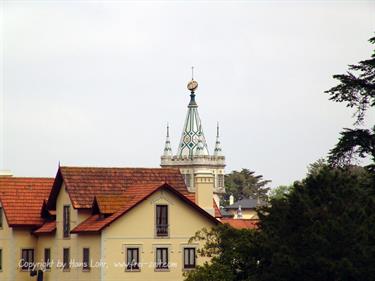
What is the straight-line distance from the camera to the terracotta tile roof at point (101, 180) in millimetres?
80500

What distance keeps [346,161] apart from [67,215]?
81.4ft

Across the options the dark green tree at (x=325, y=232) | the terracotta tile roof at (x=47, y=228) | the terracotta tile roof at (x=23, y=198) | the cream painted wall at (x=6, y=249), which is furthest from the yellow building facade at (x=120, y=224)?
the dark green tree at (x=325, y=232)

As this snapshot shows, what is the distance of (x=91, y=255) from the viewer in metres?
77.9

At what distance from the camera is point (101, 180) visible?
81.5 metres

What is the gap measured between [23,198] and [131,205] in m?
14.0

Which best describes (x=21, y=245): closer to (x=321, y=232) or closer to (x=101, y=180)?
(x=101, y=180)

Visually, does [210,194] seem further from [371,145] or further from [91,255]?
[371,145]

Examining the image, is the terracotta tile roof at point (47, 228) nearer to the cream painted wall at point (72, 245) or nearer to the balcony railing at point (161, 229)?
the cream painted wall at point (72, 245)

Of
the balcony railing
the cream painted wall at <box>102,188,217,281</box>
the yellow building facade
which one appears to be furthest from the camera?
the balcony railing

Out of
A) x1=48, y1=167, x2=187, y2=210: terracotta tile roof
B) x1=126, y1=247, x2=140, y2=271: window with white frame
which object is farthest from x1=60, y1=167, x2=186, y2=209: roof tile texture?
x1=126, y1=247, x2=140, y2=271: window with white frame

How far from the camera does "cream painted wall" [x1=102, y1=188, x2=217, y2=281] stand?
250ft

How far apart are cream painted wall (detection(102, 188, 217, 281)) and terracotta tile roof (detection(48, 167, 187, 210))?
12.2 feet

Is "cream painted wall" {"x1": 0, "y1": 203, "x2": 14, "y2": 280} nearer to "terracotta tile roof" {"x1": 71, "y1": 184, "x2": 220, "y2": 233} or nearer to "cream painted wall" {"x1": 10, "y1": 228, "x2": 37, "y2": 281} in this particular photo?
"cream painted wall" {"x1": 10, "y1": 228, "x2": 37, "y2": 281}

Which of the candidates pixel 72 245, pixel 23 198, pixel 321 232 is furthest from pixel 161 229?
pixel 321 232
